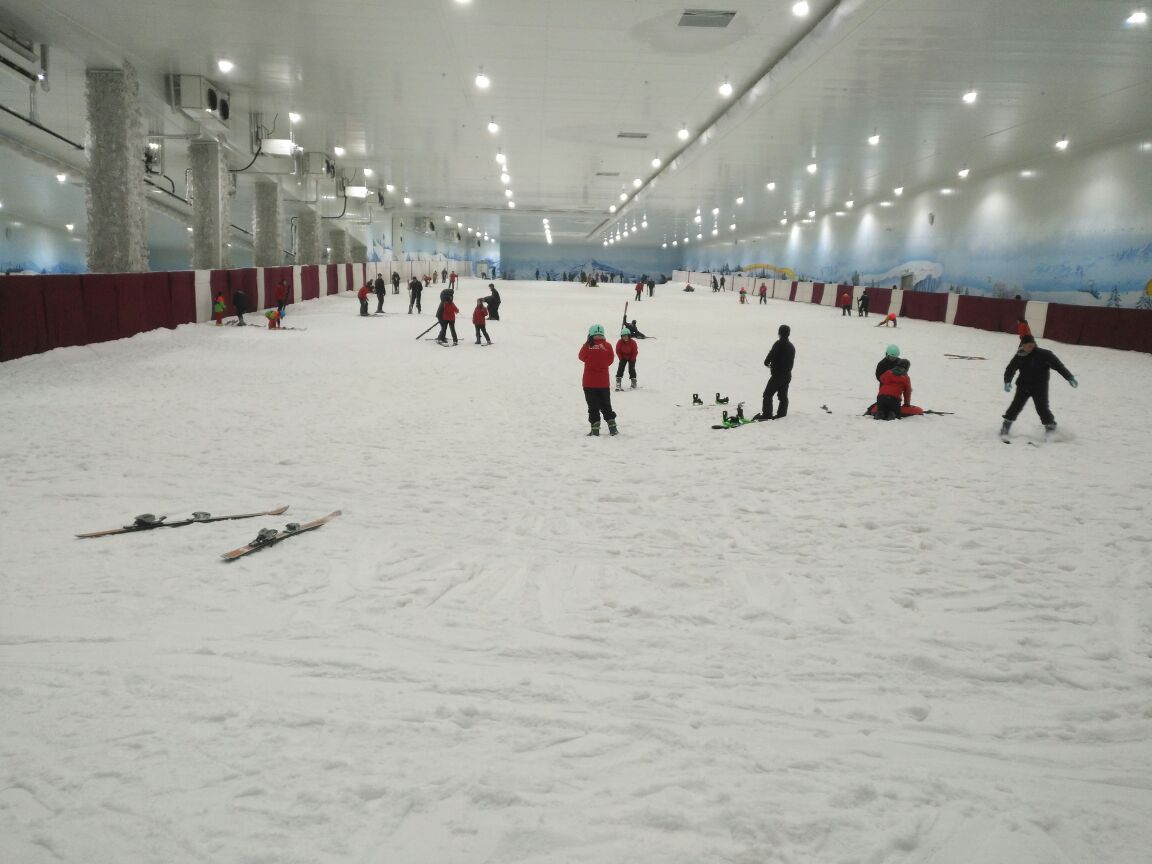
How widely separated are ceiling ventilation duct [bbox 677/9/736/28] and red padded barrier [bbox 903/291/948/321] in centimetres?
2207

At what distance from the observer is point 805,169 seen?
3138cm

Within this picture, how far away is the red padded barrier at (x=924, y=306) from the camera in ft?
107

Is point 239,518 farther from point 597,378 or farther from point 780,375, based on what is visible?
point 780,375

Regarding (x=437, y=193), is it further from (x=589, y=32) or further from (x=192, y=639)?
(x=192, y=639)

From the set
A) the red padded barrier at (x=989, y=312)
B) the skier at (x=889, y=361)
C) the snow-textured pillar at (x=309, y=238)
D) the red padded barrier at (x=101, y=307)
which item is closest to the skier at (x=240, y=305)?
the red padded barrier at (x=101, y=307)

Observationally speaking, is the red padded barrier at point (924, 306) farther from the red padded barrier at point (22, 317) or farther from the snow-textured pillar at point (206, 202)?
the red padded barrier at point (22, 317)

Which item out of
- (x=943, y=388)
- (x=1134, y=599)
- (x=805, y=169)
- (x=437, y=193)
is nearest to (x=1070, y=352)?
(x=943, y=388)

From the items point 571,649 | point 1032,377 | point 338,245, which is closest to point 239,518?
point 571,649

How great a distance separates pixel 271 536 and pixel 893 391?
30.1 ft

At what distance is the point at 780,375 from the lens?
11594 mm

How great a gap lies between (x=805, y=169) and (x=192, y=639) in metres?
31.7

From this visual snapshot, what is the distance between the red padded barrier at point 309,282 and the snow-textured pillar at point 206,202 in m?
8.54

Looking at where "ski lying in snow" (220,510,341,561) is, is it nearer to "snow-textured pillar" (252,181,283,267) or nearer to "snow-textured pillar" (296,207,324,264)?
"snow-textured pillar" (252,181,283,267)

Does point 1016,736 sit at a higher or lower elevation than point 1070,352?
lower
